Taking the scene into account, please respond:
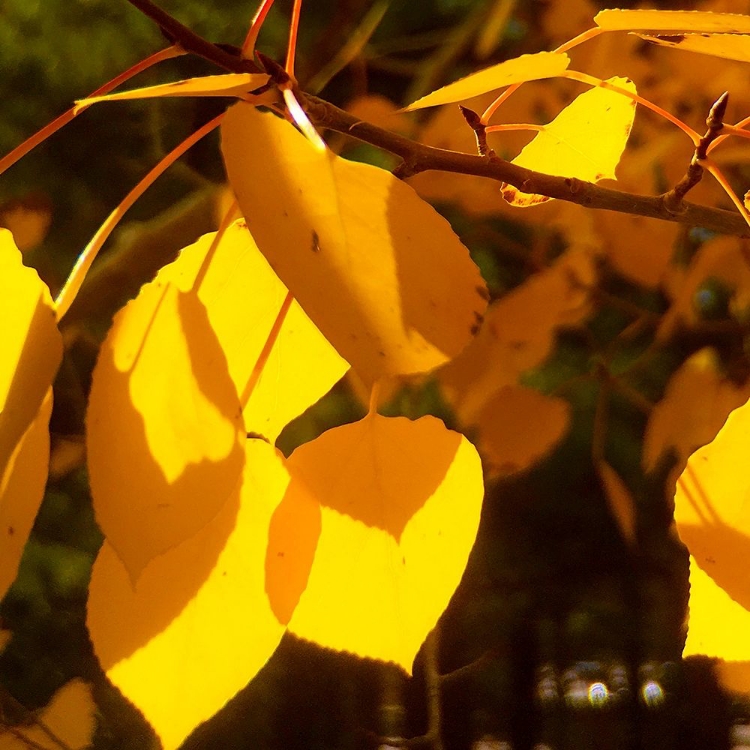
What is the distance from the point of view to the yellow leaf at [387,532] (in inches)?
6.1

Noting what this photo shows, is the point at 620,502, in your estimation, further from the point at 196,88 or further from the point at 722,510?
the point at 196,88

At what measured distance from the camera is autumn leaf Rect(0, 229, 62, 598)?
108 mm

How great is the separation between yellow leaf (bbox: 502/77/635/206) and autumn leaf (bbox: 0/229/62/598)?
10 cm

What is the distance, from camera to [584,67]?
11.4 inches

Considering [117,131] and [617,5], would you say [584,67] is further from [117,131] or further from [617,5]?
[117,131]

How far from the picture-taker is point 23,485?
0.37 feet

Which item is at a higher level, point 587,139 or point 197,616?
point 587,139

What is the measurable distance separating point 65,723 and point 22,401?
188mm

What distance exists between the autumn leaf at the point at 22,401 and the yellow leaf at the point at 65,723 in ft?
0.50

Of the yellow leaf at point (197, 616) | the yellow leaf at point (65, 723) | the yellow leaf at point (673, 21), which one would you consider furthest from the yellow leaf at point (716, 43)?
the yellow leaf at point (65, 723)

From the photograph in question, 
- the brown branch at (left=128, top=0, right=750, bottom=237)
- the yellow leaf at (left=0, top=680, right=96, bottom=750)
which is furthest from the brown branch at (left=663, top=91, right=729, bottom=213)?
the yellow leaf at (left=0, top=680, right=96, bottom=750)

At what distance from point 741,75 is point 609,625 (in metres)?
0.22

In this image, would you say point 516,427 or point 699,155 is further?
point 516,427

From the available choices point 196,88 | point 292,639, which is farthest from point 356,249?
point 292,639
